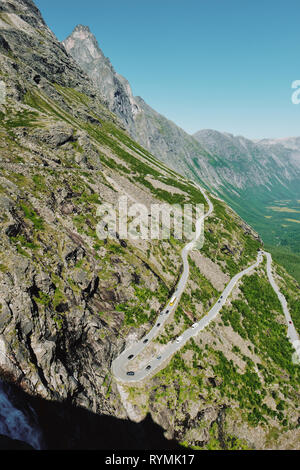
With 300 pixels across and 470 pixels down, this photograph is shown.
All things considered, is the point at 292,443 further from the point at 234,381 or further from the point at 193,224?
the point at 193,224

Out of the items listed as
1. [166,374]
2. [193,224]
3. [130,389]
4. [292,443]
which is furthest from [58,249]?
[193,224]

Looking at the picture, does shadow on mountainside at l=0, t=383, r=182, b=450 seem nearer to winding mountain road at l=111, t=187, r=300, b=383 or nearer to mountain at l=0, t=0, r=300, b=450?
mountain at l=0, t=0, r=300, b=450

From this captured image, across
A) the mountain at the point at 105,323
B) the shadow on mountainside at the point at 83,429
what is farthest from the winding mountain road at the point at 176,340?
the shadow on mountainside at the point at 83,429

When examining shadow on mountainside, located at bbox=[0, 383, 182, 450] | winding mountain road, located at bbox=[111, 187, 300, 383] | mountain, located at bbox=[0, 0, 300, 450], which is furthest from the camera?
winding mountain road, located at bbox=[111, 187, 300, 383]

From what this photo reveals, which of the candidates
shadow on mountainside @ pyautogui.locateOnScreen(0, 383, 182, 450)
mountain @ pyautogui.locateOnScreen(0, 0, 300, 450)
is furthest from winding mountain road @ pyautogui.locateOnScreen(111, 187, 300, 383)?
shadow on mountainside @ pyautogui.locateOnScreen(0, 383, 182, 450)

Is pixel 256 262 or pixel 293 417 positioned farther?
pixel 256 262
